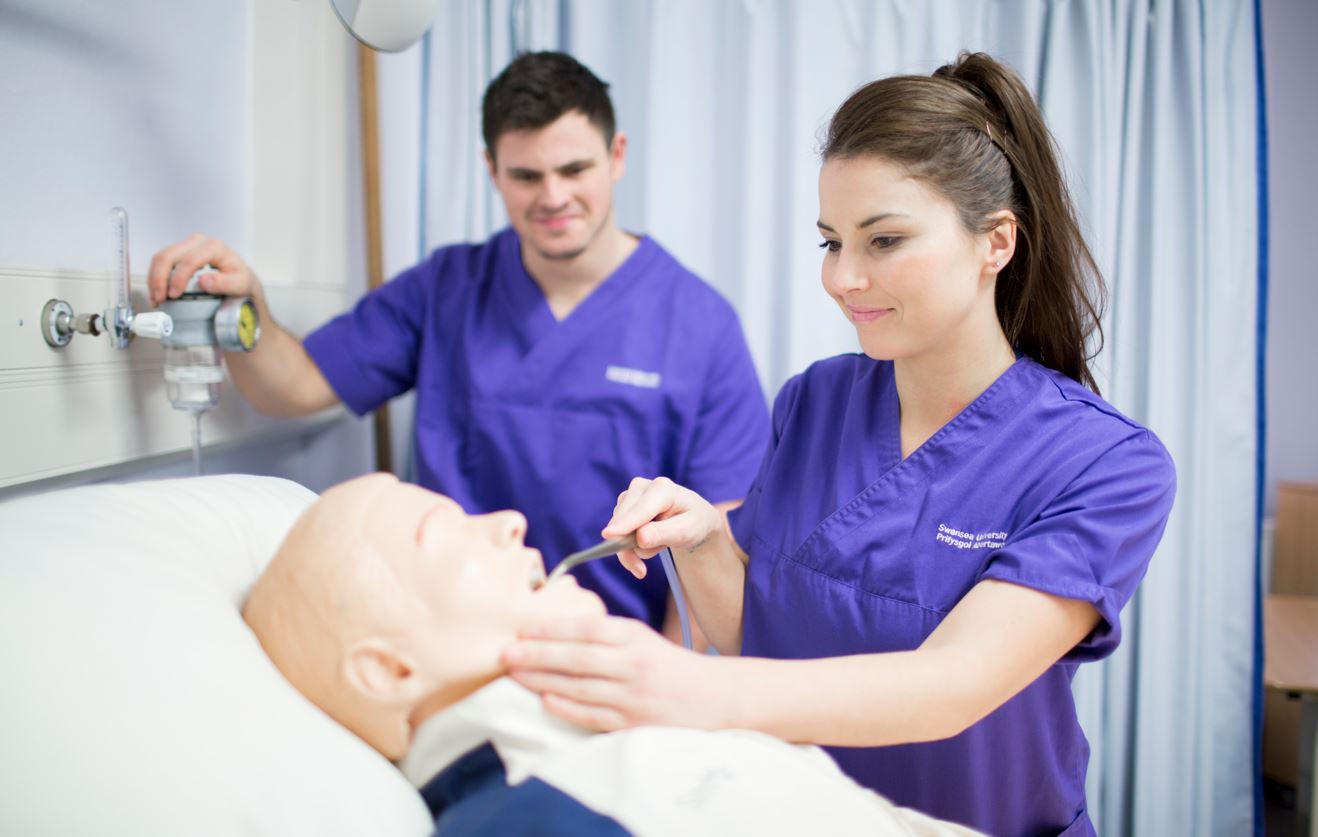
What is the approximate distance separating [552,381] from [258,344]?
0.43 meters

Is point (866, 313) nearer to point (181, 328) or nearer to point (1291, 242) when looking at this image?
point (181, 328)

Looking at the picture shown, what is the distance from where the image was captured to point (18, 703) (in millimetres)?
518

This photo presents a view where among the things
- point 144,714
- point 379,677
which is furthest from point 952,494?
point 144,714

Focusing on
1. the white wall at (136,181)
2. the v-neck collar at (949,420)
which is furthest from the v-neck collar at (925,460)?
the white wall at (136,181)

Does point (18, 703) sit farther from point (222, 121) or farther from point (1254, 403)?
point (1254, 403)

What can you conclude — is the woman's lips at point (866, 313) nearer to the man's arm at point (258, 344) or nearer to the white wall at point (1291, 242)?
the man's arm at point (258, 344)

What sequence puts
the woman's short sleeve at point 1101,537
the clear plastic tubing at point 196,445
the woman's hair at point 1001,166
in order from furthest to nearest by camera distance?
the clear plastic tubing at point 196,445, the woman's hair at point 1001,166, the woman's short sleeve at point 1101,537

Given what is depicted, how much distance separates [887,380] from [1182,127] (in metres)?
1.11

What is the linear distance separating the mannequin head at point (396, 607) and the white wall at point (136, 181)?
0.31 m

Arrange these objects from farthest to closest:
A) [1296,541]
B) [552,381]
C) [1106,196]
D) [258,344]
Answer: [1296,541] < [1106,196] < [552,381] < [258,344]

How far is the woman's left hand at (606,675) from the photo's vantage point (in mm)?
569

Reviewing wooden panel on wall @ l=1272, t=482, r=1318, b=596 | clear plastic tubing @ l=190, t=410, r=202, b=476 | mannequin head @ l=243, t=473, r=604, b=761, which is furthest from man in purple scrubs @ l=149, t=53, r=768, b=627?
wooden panel on wall @ l=1272, t=482, r=1318, b=596

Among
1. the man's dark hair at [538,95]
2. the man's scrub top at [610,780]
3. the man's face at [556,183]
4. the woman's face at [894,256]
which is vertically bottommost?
the man's scrub top at [610,780]

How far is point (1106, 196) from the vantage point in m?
1.63
